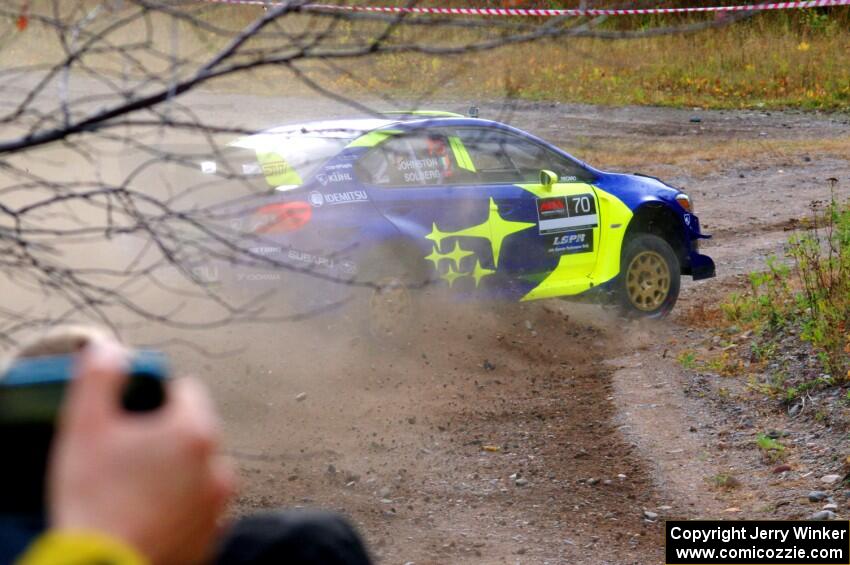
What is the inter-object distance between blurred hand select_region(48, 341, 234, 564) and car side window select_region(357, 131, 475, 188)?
747 centimetres

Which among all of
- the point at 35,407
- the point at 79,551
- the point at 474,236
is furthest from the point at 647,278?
the point at 79,551

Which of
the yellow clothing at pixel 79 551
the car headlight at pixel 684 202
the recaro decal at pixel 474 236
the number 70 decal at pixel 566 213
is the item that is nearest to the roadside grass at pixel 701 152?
the car headlight at pixel 684 202

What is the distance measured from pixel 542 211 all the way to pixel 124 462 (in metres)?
8.49

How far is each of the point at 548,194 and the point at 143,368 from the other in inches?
336

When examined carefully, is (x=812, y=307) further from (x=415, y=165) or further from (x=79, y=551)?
(x=79, y=551)

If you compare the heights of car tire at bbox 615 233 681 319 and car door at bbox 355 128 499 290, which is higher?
car door at bbox 355 128 499 290

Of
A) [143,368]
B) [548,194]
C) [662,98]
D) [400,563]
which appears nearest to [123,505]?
[143,368]

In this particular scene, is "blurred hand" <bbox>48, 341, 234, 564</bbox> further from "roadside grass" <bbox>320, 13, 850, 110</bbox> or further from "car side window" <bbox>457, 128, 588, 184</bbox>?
"roadside grass" <bbox>320, 13, 850, 110</bbox>

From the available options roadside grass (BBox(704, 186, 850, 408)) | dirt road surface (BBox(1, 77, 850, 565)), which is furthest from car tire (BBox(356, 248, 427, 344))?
roadside grass (BBox(704, 186, 850, 408))

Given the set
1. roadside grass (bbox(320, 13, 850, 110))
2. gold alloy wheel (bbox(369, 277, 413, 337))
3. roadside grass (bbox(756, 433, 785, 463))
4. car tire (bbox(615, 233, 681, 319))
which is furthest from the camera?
roadside grass (bbox(320, 13, 850, 110))

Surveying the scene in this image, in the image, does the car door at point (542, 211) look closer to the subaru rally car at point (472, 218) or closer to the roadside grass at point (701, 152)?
the subaru rally car at point (472, 218)

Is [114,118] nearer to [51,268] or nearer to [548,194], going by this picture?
[51,268]

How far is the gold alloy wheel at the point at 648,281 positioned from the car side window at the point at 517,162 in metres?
1.00

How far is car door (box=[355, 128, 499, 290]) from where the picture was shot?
8.70 meters
